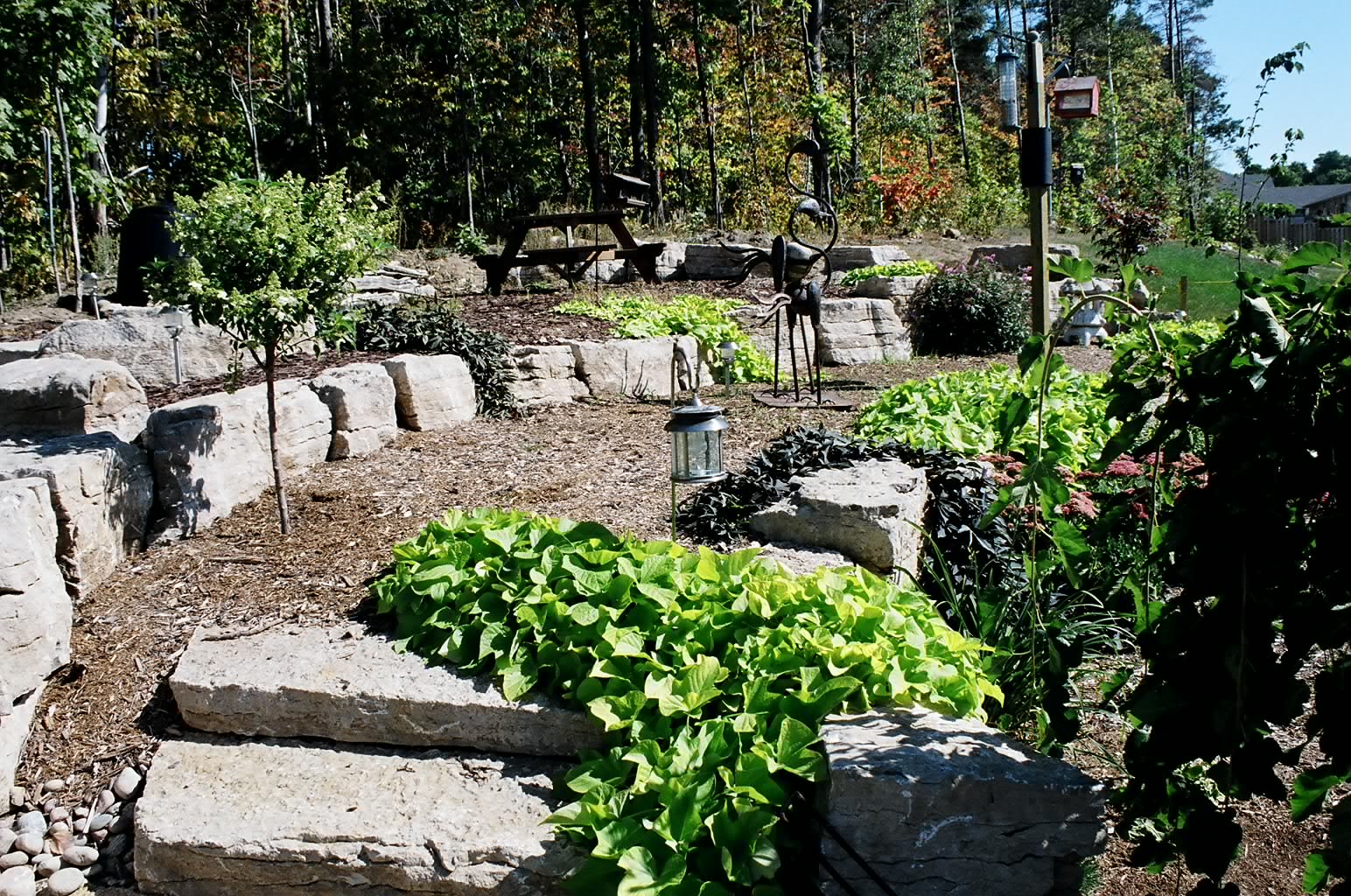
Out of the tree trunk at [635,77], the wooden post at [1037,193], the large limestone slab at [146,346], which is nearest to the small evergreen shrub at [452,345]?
the large limestone slab at [146,346]

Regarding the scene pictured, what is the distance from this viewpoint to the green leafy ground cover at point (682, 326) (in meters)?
8.83

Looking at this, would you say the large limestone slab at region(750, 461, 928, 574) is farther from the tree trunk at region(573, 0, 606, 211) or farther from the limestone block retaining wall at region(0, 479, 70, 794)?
the tree trunk at region(573, 0, 606, 211)

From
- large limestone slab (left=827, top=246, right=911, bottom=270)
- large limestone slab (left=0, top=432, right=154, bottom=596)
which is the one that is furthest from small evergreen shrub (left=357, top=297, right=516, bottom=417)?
large limestone slab (left=827, top=246, right=911, bottom=270)

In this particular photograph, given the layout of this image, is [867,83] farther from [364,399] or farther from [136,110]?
[364,399]

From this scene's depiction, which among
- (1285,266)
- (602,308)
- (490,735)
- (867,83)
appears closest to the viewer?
(1285,266)

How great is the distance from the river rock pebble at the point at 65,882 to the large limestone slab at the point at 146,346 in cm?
363

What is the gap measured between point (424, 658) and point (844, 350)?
24.5ft

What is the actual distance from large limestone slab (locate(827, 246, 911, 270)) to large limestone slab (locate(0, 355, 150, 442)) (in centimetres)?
1006

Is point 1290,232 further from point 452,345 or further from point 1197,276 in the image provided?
point 452,345

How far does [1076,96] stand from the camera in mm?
6383

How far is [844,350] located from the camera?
10203 mm

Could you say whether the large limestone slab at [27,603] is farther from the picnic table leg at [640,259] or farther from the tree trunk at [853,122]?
the tree trunk at [853,122]

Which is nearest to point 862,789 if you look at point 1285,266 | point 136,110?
point 1285,266

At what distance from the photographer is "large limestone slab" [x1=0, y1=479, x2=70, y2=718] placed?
334cm
